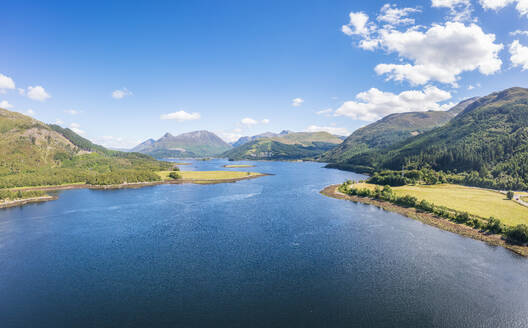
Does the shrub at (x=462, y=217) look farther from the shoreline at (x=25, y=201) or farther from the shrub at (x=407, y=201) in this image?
the shoreline at (x=25, y=201)

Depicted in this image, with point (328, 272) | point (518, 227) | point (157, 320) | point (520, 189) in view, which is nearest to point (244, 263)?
point (328, 272)

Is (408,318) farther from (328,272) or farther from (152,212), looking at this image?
(152,212)

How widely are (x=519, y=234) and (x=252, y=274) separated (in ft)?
264

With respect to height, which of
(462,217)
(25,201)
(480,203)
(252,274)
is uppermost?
(480,203)

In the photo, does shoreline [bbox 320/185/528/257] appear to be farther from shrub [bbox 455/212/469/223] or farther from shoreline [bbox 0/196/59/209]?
shoreline [bbox 0/196/59/209]

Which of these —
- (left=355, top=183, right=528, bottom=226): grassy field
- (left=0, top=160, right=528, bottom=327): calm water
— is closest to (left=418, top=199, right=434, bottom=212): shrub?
(left=355, top=183, right=528, bottom=226): grassy field

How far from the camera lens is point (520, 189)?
427ft

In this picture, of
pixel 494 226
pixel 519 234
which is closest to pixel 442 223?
pixel 494 226

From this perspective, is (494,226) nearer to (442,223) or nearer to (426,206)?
(442,223)

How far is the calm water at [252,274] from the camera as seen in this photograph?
4244cm

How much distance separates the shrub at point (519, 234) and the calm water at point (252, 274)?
9888 mm

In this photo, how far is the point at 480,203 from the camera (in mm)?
105625

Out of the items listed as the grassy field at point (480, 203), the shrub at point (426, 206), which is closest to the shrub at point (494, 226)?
the grassy field at point (480, 203)

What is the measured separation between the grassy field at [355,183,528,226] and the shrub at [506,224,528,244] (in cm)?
790
